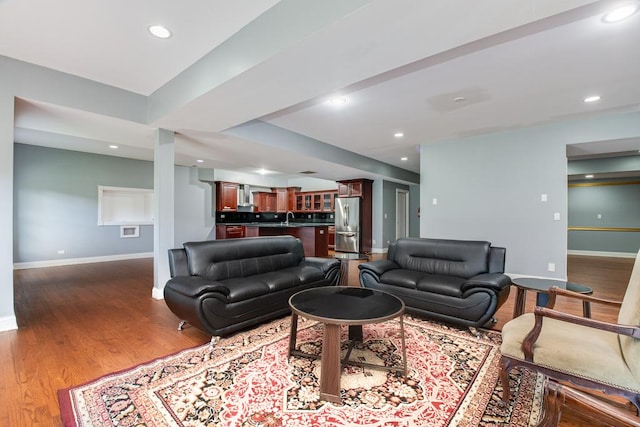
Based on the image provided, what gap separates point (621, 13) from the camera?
6.65ft

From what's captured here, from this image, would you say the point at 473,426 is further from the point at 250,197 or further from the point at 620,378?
the point at 250,197

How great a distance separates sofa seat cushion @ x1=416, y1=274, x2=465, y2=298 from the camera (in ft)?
9.21

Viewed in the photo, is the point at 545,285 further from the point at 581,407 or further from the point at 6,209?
the point at 6,209

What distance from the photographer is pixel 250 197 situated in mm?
9656

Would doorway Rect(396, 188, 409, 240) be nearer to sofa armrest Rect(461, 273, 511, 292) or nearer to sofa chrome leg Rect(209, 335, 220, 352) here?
sofa armrest Rect(461, 273, 511, 292)

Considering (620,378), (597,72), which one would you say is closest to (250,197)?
(597,72)

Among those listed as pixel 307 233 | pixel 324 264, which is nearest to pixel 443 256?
pixel 324 264

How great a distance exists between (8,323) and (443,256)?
15.3 ft

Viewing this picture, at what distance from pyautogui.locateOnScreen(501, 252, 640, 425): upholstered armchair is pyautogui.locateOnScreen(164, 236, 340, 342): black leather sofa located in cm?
203

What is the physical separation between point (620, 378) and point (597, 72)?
302 centimetres

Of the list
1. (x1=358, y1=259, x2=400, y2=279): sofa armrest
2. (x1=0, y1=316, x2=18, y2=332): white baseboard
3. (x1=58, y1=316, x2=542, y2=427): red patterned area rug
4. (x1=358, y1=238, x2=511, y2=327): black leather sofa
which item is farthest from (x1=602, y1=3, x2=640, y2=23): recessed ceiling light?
(x1=0, y1=316, x2=18, y2=332): white baseboard

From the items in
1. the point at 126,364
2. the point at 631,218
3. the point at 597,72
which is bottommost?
the point at 126,364

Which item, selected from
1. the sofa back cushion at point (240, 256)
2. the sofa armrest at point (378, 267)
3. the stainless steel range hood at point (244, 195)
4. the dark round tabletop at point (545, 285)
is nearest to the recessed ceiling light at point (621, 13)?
the dark round tabletop at point (545, 285)

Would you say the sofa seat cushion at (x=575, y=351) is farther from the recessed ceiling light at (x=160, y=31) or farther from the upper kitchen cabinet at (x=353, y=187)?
the upper kitchen cabinet at (x=353, y=187)
